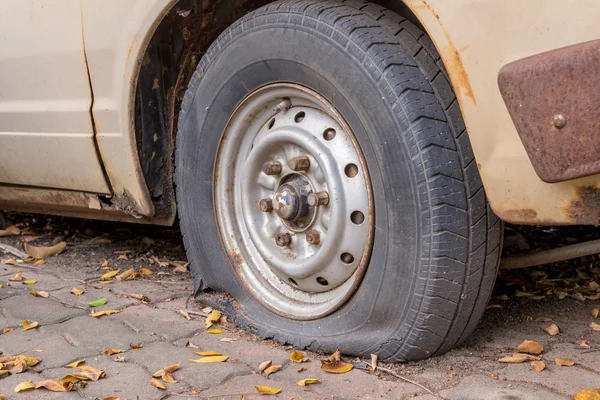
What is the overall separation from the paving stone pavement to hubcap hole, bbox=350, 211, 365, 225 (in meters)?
0.41

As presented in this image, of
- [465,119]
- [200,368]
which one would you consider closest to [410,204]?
[465,119]

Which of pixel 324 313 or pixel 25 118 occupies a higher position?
pixel 25 118

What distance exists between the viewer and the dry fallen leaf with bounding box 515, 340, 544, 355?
1.99 m

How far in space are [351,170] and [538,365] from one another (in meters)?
0.76

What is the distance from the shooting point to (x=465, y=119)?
167 centimetres

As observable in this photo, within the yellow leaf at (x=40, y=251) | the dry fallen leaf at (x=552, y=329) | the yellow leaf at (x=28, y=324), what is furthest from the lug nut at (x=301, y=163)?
the yellow leaf at (x=40, y=251)

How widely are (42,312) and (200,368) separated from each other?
87 cm

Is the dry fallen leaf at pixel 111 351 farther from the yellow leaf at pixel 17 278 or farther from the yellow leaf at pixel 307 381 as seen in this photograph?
the yellow leaf at pixel 17 278

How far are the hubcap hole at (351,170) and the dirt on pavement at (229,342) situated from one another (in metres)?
0.54

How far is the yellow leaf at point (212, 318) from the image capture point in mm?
2365

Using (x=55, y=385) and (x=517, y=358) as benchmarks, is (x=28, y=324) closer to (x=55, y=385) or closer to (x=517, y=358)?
(x=55, y=385)

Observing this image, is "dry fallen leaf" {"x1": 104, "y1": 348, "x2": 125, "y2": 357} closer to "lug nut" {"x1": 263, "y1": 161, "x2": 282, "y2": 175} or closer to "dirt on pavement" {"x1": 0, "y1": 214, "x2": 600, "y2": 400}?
"dirt on pavement" {"x1": 0, "y1": 214, "x2": 600, "y2": 400}

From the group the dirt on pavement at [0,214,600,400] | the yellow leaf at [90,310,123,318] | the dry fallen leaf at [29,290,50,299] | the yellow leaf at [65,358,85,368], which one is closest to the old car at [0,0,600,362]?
the dirt on pavement at [0,214,600,400]

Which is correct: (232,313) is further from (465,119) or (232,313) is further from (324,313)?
(465,119)
